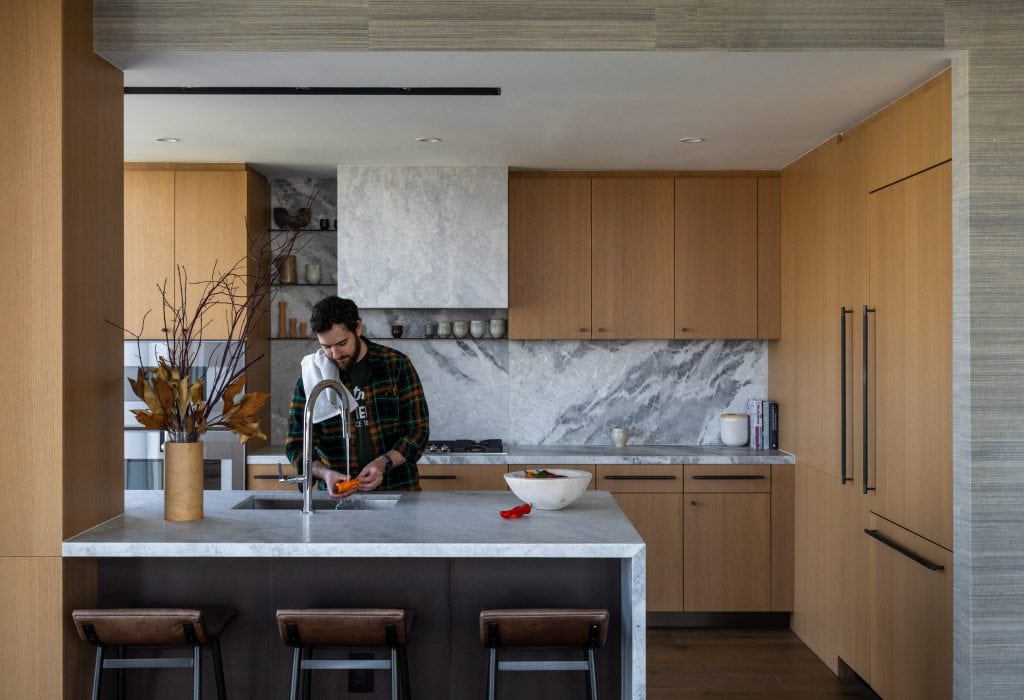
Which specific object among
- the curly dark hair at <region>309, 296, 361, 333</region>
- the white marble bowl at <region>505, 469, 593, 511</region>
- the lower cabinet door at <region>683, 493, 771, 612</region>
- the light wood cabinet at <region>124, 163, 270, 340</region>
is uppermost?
the light wood cabinet at <region>124, 163, 270, 340</region>

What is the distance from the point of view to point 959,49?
3043 mm

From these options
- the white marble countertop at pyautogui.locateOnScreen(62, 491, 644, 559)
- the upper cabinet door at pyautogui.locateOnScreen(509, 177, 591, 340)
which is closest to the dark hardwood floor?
the white marble countertop at pyautogui.locateOnScreen(62, 491, 644, 559)

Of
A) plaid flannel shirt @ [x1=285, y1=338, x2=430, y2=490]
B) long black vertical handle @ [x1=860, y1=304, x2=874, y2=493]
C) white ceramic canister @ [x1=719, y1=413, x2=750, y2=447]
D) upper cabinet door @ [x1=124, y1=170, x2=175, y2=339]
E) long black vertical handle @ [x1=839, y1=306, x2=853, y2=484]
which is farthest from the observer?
white ceramic canister @ [x1=719, y1=413, x2=750, y2=447]

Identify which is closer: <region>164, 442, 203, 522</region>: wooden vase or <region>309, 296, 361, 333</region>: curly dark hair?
<region>164, 442, 203, 522</region>: wooden vase

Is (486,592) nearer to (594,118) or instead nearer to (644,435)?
(594,118)

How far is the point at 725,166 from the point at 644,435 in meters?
1.75

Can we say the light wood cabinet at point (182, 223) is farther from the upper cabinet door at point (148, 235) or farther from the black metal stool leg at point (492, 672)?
the black metal stool leg at point (492, 672)

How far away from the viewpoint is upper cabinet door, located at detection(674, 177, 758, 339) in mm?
5363

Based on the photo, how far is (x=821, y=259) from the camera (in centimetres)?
457

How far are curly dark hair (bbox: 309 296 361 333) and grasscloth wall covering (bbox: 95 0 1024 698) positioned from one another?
0.95 metres

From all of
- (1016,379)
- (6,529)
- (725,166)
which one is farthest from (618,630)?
(725,166)

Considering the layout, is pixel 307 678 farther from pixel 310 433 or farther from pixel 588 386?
pixel 588 386

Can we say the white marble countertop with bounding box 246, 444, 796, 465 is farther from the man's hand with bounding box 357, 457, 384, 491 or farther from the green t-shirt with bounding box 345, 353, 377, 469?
the man's hand with bounding box 357, 457, 384, 491

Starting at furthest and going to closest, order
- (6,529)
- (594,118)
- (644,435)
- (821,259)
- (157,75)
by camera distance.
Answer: (644,435), (821,259), (594,118), (157,75), (6,529)
